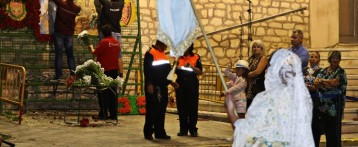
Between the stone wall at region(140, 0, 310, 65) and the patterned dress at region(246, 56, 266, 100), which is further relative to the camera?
the stone wall at region(140, 0, 310, 65)

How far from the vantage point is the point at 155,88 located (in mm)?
13375

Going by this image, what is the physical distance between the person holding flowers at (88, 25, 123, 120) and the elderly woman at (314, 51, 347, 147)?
16.5 ft

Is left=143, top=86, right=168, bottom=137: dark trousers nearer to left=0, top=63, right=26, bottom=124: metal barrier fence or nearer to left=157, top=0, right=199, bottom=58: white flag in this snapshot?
left=0, top=63, right=26, bottom=124: metal barrier fence

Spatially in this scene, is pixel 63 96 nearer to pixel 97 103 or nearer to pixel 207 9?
pixel 97 103

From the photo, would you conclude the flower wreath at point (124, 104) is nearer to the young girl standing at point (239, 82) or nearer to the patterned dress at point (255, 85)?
the young girl standing at point (239, 82)

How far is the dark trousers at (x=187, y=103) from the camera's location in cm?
1407

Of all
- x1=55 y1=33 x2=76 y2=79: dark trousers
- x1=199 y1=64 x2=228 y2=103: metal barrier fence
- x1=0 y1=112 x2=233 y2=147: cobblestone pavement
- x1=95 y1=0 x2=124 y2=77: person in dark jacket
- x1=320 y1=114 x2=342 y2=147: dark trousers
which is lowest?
x1=0 y1=112 x2=233 y2=147: cobblestone pavement

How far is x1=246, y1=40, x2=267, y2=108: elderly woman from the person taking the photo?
12719 millimetres

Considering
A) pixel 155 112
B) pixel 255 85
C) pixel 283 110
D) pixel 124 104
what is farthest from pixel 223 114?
pixel 283 110

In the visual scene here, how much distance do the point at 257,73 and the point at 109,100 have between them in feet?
14.3

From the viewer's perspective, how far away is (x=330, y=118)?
12.1 metres

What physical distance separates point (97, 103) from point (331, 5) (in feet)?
28.2

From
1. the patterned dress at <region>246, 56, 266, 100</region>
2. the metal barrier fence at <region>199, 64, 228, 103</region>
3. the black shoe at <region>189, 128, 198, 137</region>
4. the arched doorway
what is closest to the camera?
the patterned dress at <region>246, 56, 266, 100</region>

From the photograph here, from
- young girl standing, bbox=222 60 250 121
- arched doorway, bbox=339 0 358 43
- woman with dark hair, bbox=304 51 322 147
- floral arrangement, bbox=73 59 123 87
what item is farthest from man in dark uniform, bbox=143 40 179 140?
arched doorway, bbox=339 0 358 43
